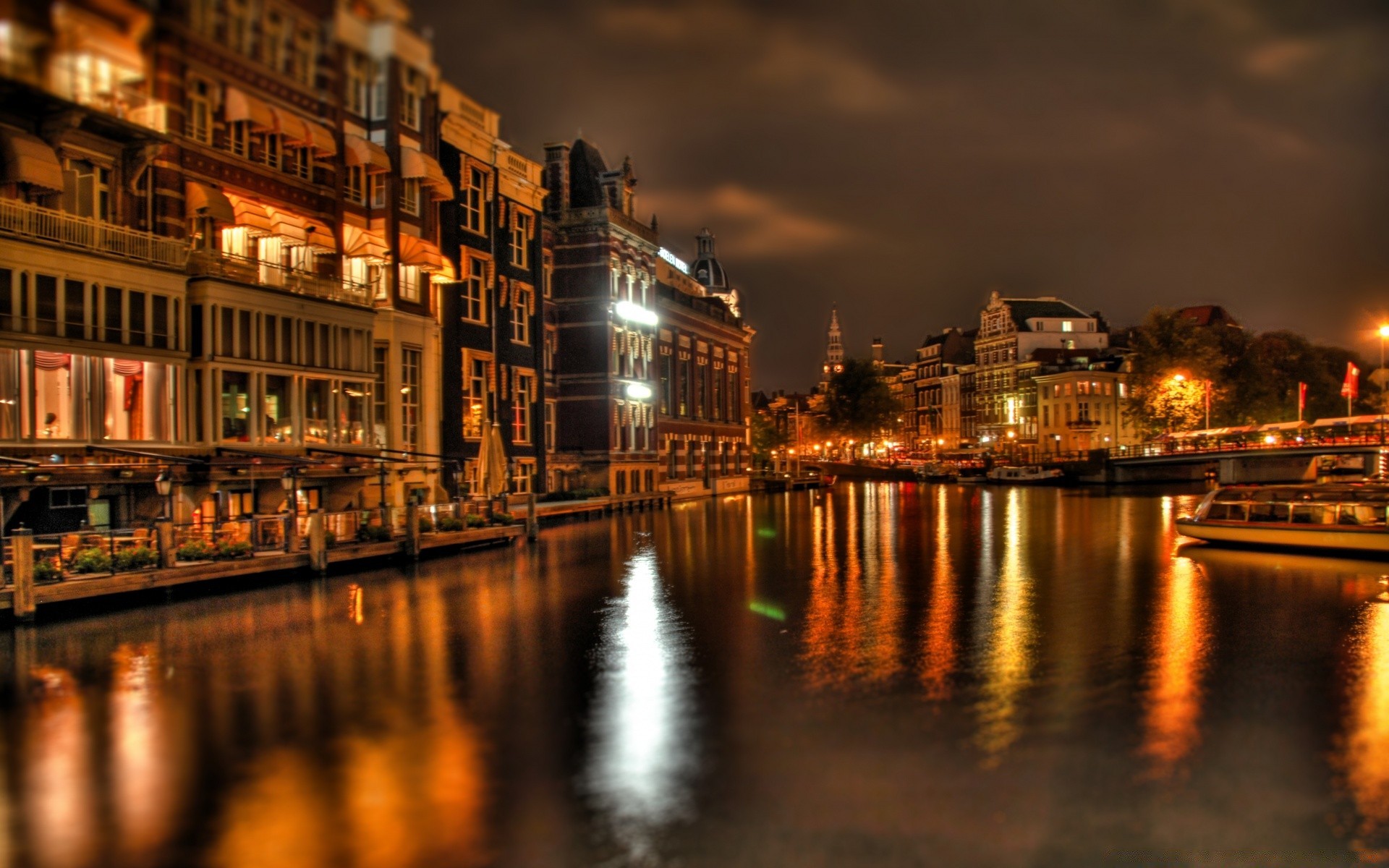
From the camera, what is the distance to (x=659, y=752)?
1225 cm

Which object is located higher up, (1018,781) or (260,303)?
(260,303)

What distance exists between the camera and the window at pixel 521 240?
197ft

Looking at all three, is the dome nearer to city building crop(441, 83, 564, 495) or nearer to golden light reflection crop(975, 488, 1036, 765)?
city building crop(441, 83, 564, 495)

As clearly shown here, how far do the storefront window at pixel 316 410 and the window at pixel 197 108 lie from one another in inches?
1339

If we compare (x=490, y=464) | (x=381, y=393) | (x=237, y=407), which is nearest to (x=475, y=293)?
(x=381, y=393)

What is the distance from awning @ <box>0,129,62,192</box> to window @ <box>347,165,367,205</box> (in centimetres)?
1107

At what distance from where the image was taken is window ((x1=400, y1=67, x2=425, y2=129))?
4.42 metres

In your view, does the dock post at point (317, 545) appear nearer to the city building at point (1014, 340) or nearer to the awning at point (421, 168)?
the awning at point (421, 168)

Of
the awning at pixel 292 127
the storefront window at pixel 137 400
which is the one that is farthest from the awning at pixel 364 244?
the storefront window at pixel 137 400

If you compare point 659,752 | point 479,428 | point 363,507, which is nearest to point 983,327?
point 479,428

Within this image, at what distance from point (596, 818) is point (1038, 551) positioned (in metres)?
31.9

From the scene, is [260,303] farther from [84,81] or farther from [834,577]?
[84,81]

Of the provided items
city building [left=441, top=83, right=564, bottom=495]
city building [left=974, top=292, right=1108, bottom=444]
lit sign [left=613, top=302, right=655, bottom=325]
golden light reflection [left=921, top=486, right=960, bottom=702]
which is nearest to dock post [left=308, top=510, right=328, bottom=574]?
city building [left=441, top=83, right=564, bottom=495]

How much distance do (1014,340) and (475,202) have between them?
4069 inches
